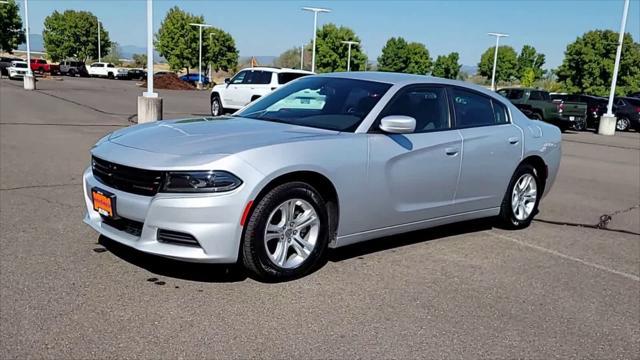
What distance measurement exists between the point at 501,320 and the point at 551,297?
0.74 metres

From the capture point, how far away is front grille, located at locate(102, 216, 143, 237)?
163 inches

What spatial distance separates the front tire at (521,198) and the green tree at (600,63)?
2166 inches

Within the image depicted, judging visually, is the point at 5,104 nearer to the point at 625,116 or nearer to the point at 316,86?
the point at 316,86

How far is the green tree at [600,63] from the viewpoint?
185ft

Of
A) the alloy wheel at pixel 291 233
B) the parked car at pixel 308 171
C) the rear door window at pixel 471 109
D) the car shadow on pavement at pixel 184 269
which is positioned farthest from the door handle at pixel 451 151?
the car shadow on pavement at pixel 184 269

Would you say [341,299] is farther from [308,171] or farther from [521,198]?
[521,198]

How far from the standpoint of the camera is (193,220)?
12.8 ft

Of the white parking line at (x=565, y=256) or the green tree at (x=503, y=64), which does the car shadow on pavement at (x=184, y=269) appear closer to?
the white parking line at (x=565, y=256)

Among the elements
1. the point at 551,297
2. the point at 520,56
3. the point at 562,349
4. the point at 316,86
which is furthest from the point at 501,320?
the point at 520,56

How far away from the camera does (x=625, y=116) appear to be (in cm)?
2800

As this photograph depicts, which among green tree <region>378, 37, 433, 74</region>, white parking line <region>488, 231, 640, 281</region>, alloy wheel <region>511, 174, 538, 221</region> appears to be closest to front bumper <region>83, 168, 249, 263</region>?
white parking line <region>488, 231, 640, 281</region>

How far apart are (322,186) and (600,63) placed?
59.3 meters

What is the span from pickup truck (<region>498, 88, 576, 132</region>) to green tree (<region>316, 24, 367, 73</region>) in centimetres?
5091

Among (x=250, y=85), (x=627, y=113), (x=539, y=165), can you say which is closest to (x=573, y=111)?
(x=627, y=113)
